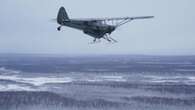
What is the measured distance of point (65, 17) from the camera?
128 feet

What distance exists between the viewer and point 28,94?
84062mm

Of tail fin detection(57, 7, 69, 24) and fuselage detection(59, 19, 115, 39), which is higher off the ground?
tail fin detection(57, 7, 69, 24)

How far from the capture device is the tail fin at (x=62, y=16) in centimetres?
3794

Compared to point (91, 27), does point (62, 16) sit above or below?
above

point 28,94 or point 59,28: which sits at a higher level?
point 59,28

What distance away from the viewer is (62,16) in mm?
38719

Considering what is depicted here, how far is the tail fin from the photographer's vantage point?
37938mm

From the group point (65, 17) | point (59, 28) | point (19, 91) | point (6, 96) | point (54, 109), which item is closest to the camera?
point (59, 28)

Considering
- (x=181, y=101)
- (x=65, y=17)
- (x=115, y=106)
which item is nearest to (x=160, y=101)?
(x=181, y=101)

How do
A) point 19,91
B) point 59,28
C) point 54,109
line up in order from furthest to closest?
point 19,91
point 54,109
point 59,28

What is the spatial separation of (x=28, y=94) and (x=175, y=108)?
31.8 meters

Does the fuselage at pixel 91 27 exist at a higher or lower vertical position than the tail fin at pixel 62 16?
lower

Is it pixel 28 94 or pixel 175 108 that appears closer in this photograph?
pixel 175 108

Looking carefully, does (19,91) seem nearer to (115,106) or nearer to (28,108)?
(28,108)
